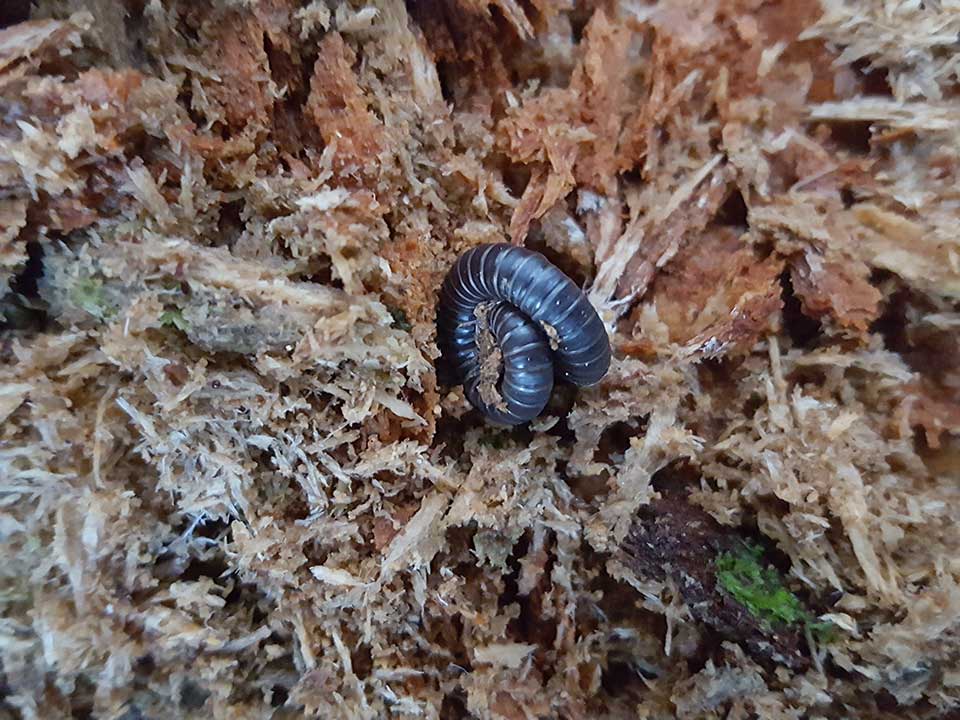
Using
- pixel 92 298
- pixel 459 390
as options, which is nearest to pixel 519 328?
pixel 459 390

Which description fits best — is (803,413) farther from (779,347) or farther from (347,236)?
(347,236)

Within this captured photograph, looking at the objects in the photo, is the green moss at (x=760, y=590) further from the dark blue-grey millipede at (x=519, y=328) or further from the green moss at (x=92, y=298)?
the green moss at (x=92, y=298)

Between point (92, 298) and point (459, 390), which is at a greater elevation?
point (92, 298)

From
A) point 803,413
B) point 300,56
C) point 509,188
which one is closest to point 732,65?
point 509,188

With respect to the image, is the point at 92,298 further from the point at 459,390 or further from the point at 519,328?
the point at 519,328

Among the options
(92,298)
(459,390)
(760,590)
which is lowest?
(760,590)
